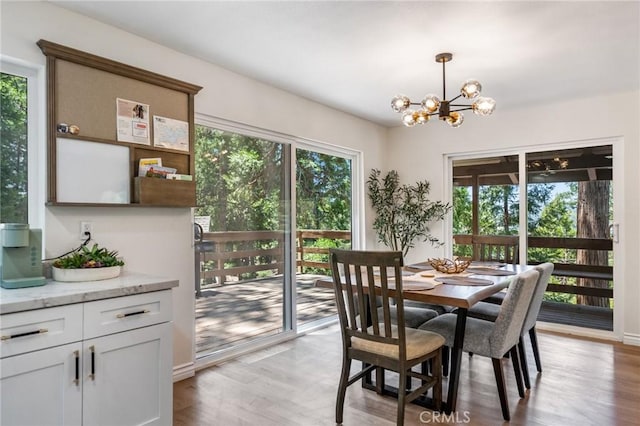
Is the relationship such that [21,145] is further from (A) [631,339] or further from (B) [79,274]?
(A) [631,339]

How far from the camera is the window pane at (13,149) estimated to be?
7.22 feet

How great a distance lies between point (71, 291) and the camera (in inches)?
69.4

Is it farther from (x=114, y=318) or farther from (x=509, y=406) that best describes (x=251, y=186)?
(x=509, y=406)

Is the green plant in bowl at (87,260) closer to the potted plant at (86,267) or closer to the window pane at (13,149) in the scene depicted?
the potted plant at (86,267)

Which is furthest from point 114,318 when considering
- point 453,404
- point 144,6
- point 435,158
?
point 435,158

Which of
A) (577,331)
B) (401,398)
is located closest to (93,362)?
(401,398)

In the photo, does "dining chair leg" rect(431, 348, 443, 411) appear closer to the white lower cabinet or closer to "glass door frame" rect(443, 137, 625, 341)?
the white lower cabinet

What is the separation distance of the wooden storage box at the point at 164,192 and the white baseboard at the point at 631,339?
13.4ft

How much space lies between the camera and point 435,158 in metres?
4.94

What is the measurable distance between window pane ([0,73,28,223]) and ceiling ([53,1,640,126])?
22.7 inches

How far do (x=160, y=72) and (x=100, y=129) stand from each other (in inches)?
25.5

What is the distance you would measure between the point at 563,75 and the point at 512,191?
1473mm

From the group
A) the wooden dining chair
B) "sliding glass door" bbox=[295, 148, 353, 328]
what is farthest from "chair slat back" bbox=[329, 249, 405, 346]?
"sliding glass door" bbox=[295, 148, 353, 328]

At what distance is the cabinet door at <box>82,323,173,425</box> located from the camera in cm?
177
